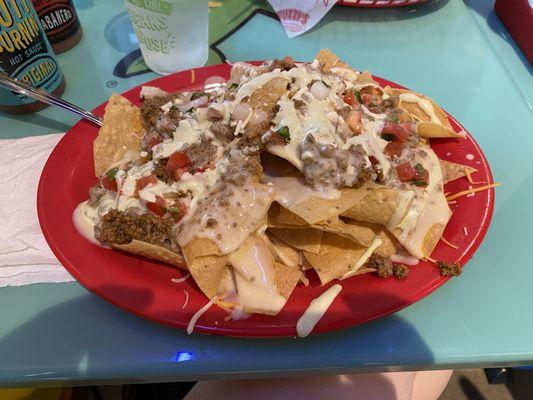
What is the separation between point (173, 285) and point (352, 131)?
63 centimetres

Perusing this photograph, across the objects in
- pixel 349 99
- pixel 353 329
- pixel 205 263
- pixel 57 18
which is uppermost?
pixel 57 18

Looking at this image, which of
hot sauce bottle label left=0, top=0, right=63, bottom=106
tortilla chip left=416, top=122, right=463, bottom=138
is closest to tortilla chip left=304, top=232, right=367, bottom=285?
tortilla chip left=416, top=122, right=463, bottom=138

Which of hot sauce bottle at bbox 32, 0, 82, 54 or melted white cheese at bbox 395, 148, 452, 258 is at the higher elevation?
hot sauce bottle at bbox 32, 0, 82, 54

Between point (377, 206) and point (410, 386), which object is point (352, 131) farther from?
point (410, 386)

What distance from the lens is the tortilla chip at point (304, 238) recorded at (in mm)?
1143

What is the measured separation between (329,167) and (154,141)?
545 millimetres

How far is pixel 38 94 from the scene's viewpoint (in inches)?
59.8

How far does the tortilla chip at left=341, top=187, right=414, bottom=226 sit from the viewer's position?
1.11 metres

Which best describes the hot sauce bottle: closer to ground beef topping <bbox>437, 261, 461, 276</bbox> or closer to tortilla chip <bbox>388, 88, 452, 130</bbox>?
tortilla chip <bbox>388, 88, 452, 130</bbox>

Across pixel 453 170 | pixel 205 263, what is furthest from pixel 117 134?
pixel 453 170

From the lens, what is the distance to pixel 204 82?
63.2 inches

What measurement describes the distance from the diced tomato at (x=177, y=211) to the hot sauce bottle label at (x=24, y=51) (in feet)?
2.70

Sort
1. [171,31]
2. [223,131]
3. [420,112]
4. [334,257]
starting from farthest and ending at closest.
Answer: [171,31] < [420,112] < [223,131] < [334,257]

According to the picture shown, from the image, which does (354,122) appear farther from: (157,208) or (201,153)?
(157,208)
